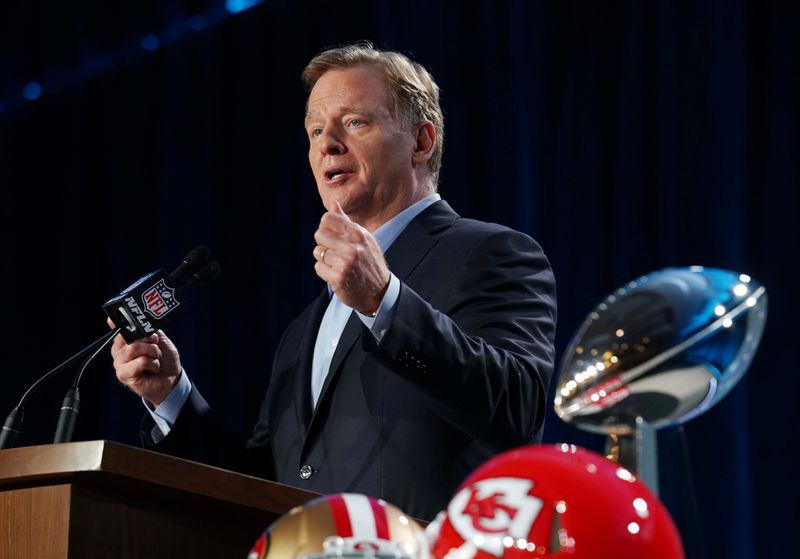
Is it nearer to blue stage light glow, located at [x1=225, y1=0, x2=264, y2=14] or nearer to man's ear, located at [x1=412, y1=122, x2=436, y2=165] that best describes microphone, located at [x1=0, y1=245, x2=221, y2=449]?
man's ear, located at [x1=412, y1=122, x2=436, y2=165]

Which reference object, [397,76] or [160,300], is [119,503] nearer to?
[160,300]

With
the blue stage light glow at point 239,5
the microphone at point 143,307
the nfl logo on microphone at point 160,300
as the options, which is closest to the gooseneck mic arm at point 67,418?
the microphone at point 143,307

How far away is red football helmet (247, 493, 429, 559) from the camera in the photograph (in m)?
0.89

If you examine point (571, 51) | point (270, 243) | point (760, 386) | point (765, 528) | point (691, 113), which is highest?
point (571, 51)

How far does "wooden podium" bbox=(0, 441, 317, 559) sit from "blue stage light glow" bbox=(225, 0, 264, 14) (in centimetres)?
311

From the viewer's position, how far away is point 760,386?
9.79 feet

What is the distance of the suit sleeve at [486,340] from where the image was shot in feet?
5.93

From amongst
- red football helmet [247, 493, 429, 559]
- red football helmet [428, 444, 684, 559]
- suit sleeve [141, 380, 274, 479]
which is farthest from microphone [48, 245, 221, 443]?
red football helmet [428, 444, 684, 559]

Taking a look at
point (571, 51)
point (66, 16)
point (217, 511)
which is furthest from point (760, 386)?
point (66, 16)

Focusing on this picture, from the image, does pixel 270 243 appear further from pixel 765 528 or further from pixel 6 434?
pixel 6 434

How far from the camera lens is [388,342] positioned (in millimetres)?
1788

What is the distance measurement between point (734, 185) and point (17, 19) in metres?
2.93

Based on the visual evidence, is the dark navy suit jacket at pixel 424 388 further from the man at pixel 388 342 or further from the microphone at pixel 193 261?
the microphone at pixel 193 261

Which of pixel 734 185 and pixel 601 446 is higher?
pixel 734 185
